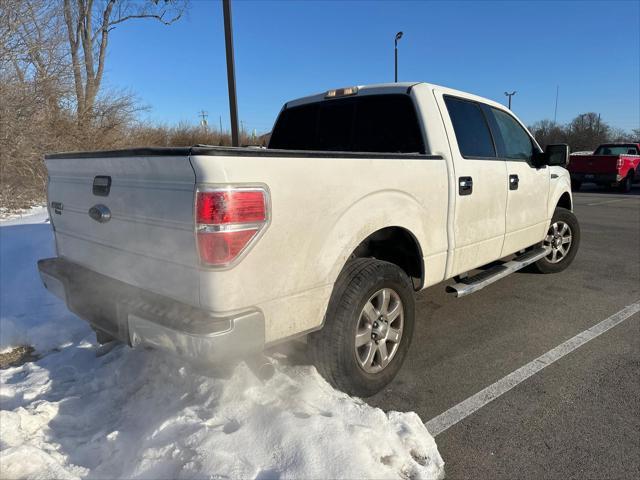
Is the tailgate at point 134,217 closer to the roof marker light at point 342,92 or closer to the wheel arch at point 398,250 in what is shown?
the wheel arch at point 398,250

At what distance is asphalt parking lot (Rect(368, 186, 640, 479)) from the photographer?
7.87 feet

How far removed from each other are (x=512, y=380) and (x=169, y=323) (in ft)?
7.73

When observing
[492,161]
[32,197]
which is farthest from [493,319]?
[32,197]

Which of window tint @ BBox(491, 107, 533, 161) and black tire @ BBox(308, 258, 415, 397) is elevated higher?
window tint @ BBox(491, 107, 533, 161)

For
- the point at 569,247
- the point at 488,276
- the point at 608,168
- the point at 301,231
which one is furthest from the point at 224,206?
the point at 608,168

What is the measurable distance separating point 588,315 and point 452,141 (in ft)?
7.40

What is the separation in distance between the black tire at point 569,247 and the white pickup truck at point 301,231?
5.04ft

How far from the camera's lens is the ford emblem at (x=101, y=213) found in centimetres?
259

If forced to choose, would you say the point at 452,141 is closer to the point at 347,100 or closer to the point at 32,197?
the point at 347,100

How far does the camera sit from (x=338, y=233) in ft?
8.44

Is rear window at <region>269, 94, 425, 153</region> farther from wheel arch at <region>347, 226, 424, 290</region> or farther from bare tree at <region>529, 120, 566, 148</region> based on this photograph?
bare tree at <region>529, 120, 566, 148</region>

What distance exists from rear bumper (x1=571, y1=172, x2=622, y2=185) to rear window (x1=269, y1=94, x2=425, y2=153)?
16.4m

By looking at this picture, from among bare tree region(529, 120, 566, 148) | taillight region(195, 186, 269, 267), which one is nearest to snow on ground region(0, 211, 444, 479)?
taillight region(195, 186, 269, 267)

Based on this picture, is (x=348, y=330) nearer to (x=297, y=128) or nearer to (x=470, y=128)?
(x=470, y=128)
